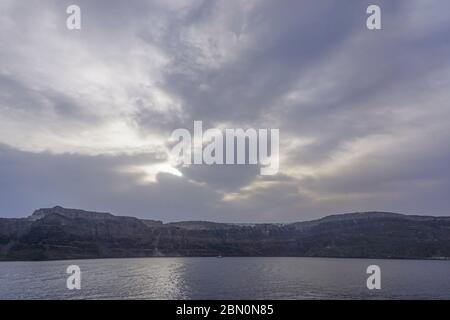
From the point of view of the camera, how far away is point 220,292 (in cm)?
10206
